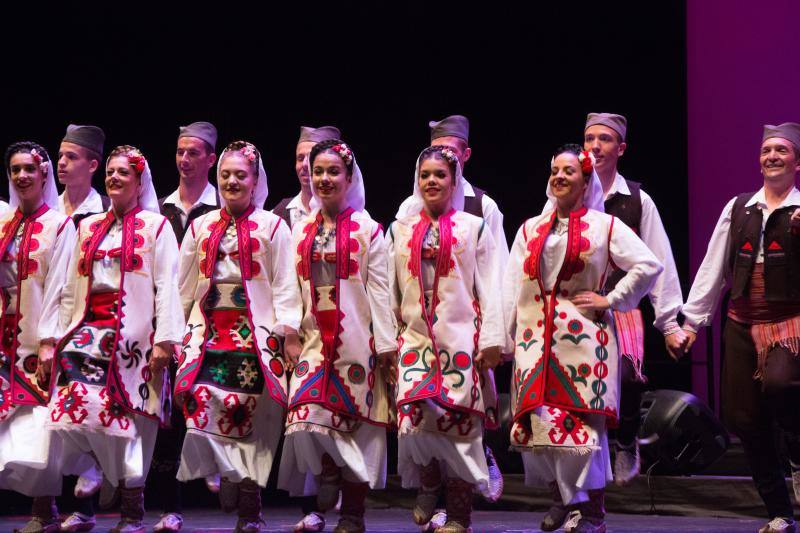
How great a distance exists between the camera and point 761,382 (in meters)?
4.89

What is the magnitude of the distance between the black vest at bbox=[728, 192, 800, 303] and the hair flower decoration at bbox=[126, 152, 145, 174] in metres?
2.70

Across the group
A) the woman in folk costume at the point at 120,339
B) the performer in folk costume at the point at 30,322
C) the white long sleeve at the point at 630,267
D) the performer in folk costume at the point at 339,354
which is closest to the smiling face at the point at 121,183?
the woman in folk costume at the point at 120,339

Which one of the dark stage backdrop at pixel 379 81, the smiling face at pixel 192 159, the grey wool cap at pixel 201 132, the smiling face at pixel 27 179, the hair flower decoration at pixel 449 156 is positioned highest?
the dark stage backdrop at pixel 379 81

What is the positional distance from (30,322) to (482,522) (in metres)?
2.39

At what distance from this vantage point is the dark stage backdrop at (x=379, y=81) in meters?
7.38

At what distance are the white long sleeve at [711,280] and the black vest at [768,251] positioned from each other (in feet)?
0.11

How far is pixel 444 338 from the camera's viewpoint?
4711 mm

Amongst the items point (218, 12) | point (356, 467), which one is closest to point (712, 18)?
point (218, 12)

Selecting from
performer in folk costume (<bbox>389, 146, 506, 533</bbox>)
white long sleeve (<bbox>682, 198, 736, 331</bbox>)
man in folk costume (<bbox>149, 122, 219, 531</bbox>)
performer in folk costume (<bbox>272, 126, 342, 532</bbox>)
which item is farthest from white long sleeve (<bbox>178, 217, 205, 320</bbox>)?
white long sleeve (<bbox>682, 198, 736, 331</bbox>)

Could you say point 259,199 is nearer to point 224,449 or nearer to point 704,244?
point 224,449

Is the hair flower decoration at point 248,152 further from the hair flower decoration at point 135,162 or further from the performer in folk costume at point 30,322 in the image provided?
the performer in folk costume at point 30,322

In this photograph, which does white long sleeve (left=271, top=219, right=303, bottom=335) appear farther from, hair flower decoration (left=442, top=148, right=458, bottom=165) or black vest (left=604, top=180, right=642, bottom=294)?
black vest (left=604, top=180, right=642, bottom=294)

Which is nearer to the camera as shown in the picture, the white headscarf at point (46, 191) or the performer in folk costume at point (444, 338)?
the performer in folk costume at point (444, 338)

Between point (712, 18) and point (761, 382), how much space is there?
347cm
